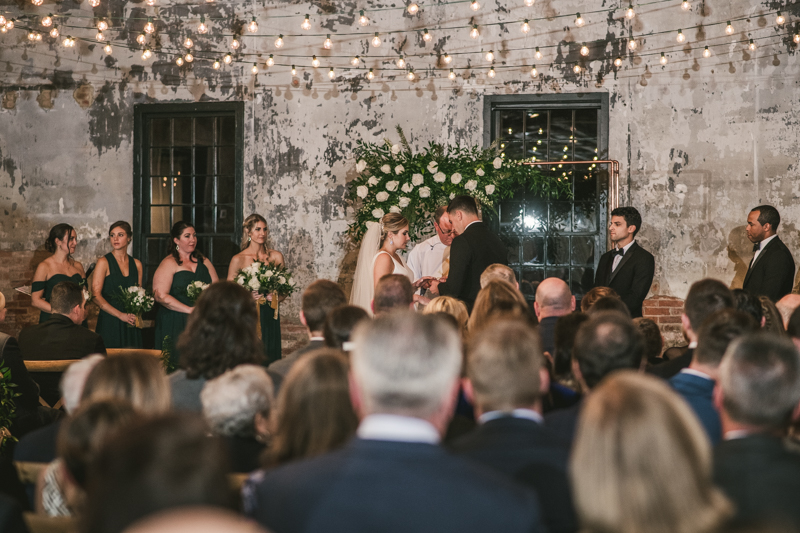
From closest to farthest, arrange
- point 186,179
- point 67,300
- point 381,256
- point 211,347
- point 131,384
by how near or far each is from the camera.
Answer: point 131,384
point 211,347
point 67,300
point 381,256
point 186,179

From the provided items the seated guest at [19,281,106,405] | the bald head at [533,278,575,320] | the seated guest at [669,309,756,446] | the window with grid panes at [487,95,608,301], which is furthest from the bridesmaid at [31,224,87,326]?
the seated guest at [669,309,756,446]

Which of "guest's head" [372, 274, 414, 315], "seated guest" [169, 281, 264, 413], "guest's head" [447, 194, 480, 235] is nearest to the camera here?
"seated guest" [169, 281, 264, 413]

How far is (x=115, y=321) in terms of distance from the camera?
831cm

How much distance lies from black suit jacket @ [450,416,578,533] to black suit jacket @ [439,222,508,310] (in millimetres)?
4299

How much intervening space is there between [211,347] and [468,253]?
10.9 ft

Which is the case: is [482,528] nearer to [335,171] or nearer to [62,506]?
[62,506]

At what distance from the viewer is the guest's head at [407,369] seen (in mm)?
1802

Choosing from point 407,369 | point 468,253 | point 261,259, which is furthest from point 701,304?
point 261,259

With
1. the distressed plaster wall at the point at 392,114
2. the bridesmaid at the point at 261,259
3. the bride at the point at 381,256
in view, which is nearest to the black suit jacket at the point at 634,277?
the distressed plaster wall at the point at 392,114

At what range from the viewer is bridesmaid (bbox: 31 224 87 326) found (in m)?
8.17

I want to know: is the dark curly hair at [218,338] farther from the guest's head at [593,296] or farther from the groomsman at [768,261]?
the groomsman at [768,261]

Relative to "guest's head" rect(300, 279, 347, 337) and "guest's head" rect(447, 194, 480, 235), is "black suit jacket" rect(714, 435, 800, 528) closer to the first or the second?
"guest's head" rect(300, 279, 347, 337)

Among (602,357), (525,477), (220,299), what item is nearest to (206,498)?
(525,477)

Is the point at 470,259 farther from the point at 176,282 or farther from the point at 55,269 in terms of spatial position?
the point at 55,269
